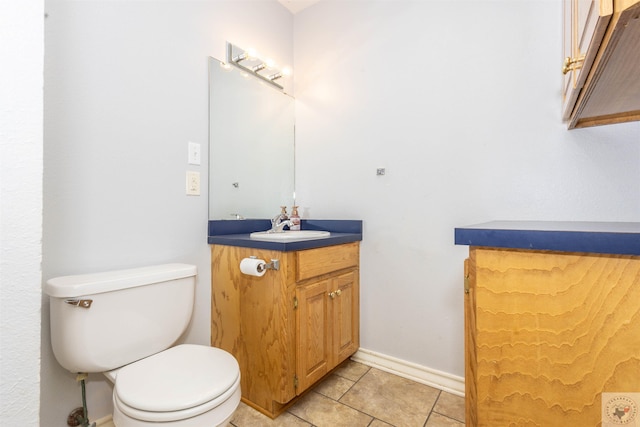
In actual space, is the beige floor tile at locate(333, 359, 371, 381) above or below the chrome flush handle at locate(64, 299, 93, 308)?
below

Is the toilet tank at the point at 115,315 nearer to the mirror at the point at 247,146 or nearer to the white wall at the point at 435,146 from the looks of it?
the mirror at the point at 247,146

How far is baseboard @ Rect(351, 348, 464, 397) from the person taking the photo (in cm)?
151

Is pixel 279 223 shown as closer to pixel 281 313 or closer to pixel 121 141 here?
pixel 281 313

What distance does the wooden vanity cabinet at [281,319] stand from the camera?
132 centimetres

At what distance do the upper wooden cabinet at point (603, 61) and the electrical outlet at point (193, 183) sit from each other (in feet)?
5.08

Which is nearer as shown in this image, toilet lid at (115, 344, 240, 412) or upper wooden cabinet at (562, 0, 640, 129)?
upper wooden cabinet at (562, 0, 640, 129)

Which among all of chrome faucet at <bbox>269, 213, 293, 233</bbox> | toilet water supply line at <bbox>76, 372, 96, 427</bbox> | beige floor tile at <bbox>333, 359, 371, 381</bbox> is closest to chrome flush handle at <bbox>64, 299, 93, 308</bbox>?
toilet water supply line at <bbox>76, 372, 96, 427</bbox>

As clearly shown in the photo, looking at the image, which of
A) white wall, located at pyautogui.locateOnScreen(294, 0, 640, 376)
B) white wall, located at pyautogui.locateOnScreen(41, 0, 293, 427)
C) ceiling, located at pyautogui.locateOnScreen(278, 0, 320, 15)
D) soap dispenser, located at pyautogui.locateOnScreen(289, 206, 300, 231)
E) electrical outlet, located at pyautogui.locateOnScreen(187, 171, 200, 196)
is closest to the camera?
white wall, located at pyautogui.locateOnScreen(41, 0, 293, 427)

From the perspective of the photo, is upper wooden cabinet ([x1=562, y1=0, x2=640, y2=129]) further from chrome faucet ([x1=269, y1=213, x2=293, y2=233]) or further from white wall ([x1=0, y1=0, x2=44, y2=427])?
chrome faucet ([x1=269, y1=213, x2=293, y2=233])

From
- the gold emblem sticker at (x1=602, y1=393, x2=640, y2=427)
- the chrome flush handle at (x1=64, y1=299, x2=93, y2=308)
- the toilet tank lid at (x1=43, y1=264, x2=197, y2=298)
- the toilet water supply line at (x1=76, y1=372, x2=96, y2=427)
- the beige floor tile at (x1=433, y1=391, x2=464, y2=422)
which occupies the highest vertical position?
the toilet tank lid at (x1=43, y1=264, x2=197, y2=298)

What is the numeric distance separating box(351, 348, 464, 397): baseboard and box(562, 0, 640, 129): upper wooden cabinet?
52.8 inches

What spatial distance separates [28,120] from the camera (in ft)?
2.39

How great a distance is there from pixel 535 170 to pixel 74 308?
1942 mm

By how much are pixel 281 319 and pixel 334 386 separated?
1.96 feet
